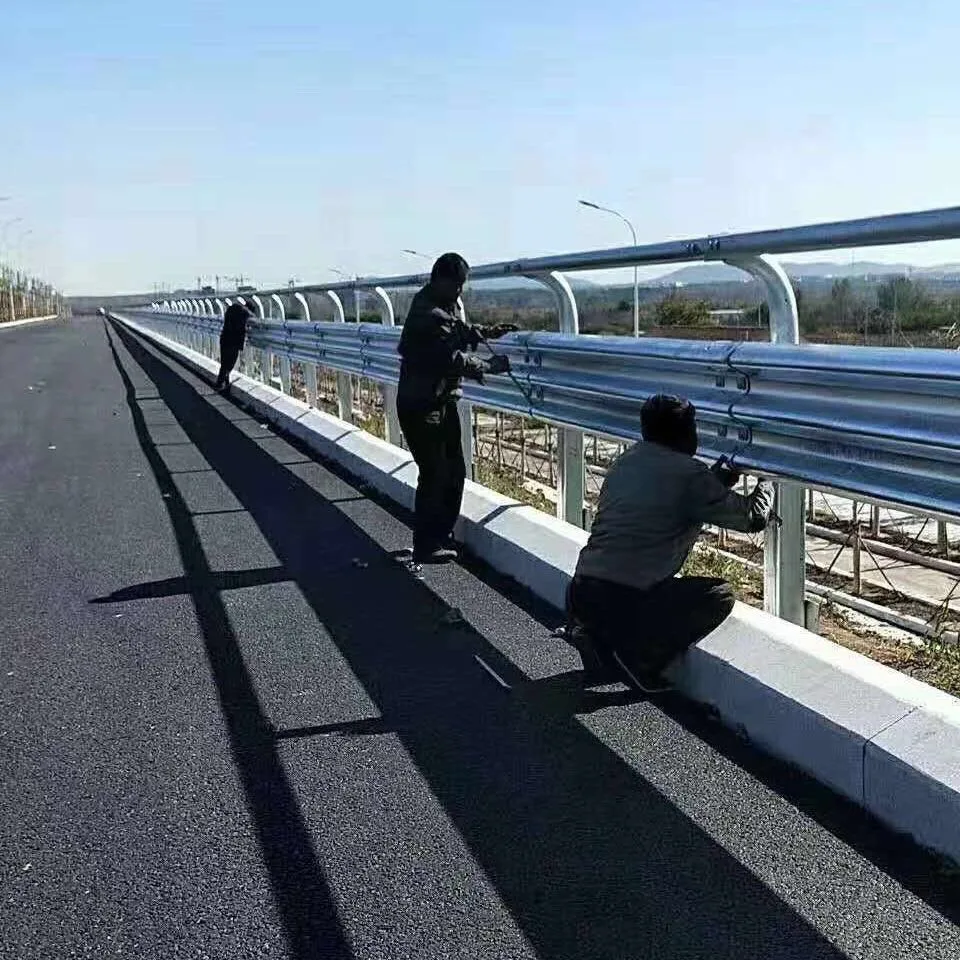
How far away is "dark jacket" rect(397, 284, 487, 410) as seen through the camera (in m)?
7.13

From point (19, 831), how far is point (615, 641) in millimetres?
2076

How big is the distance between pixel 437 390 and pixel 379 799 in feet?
12.0

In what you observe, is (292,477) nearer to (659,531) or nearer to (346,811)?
(659,531)

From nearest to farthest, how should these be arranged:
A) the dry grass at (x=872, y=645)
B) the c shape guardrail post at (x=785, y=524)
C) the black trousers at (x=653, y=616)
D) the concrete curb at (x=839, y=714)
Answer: the concrete curb at (x=839, y=714) < the black trousers at (x=653, y=616) < the c shape guardrail post at (x=785, y=524) < the dry grass at (x=872, y=645)

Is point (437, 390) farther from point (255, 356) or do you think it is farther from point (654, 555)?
point (255, 356)

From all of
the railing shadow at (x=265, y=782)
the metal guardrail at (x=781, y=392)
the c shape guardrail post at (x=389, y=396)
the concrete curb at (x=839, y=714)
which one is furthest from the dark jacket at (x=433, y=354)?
the c shape guardrail post at (x=389, y=396)

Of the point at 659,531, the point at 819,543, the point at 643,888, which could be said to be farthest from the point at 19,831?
the point at 819,543

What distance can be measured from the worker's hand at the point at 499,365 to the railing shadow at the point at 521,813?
4.51 ft

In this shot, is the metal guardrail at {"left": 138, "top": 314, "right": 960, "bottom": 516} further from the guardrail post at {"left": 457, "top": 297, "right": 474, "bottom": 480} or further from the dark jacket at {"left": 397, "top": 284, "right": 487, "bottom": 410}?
the guardrail post at {"left": 457, "top": 297, "right": 474, "bottom": 480}

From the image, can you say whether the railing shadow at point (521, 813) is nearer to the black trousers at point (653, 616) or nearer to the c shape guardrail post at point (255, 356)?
the black trousers at point (653, 616)

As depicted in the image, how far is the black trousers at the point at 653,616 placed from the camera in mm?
4660

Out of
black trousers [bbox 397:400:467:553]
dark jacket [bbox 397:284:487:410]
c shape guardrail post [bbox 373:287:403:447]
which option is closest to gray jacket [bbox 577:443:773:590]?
black trousers [bbox 397:400:467:553]

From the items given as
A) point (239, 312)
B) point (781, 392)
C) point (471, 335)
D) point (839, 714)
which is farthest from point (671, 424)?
point (239, 312)

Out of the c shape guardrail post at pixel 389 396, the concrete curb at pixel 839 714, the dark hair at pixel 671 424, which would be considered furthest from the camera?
the c shape guardrail post at pixel 389 396
